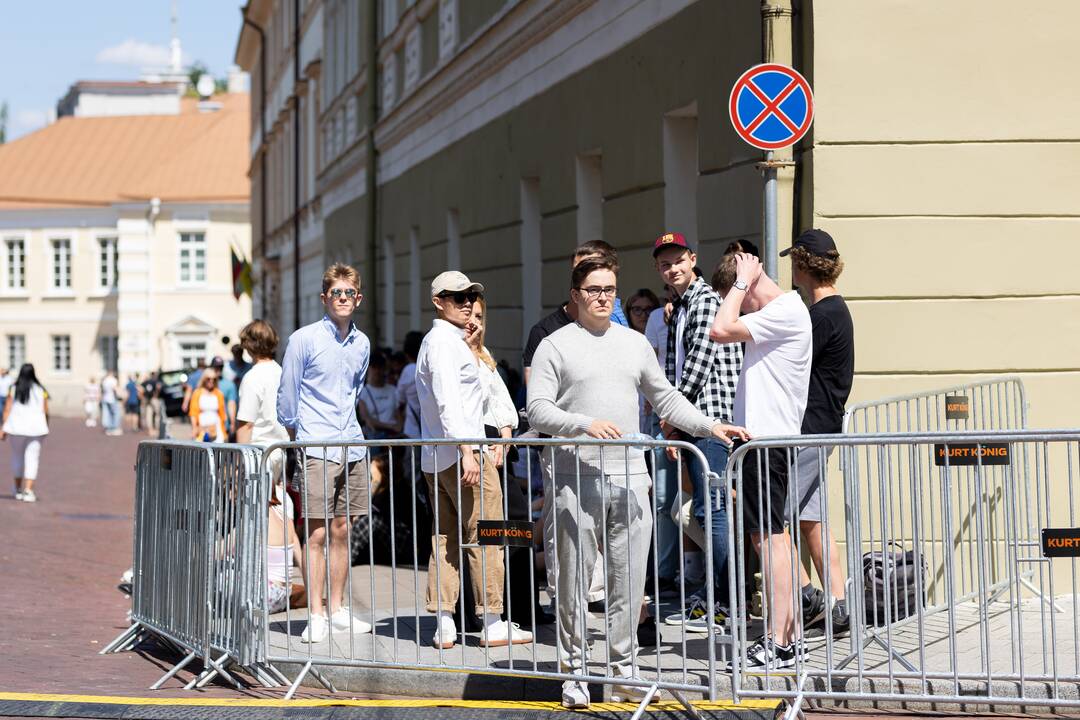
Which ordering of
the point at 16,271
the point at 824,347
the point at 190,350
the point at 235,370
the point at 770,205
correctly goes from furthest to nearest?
the point at 16,271 < the point at 190,350 < the point at 235,370 < the point at 770,205 < the point at 824,347

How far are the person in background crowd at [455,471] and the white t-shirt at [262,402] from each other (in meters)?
2.20

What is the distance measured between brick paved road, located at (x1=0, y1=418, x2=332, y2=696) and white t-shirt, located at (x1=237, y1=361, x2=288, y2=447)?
4.74 feet

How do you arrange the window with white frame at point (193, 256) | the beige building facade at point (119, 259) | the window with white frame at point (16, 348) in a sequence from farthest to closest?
the window with white frame at point (16, 348) → the window with white frame at point (193, 256) → the beige building facade at point (119, 259)

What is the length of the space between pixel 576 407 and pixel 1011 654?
2.05 meters

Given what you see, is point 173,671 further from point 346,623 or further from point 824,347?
point 824,347

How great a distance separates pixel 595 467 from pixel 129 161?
218 ft

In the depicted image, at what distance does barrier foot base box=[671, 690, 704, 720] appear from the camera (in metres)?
6.35

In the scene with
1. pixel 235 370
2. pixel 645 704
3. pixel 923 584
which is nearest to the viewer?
pixel 645 704

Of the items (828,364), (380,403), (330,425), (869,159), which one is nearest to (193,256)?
(380,403)

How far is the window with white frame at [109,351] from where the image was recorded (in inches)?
2598

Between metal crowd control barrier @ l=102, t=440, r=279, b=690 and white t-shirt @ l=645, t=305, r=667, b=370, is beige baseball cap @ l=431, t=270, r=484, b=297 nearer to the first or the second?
metal crowd control barrier @ l=102, t=440, r=279, b=690

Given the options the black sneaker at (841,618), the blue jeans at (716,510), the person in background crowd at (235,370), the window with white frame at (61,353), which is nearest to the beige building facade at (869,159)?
the blue jeans at (716,510)

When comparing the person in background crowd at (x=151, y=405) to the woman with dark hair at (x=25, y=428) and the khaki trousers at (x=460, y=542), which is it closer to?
the woman with dark hair at (x=25, y=428)

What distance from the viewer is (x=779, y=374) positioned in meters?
7.24
